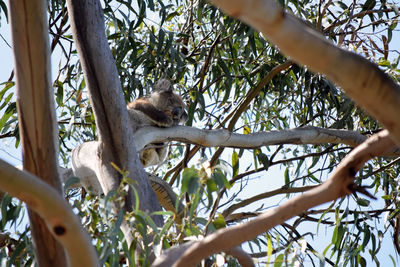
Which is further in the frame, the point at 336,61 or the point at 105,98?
the point at 105,98

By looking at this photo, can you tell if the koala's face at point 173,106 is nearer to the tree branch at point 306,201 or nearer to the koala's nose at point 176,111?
the koala's nose at point 176,111

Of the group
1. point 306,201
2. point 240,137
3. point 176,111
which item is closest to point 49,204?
point 306,201

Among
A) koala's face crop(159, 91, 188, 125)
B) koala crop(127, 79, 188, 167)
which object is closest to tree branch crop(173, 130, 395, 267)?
koala crop(127, 79, 188, 167)

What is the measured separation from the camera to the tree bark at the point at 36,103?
1.59 meters

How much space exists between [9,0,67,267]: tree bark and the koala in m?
1.83

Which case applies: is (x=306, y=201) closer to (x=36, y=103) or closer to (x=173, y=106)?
(x=36, y=103)

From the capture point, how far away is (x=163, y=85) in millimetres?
4078

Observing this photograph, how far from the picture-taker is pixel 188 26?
15.0 ft

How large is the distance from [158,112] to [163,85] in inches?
19.0

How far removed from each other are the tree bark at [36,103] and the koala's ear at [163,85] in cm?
241

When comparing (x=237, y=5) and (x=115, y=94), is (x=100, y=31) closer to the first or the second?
(x=115, y=94)

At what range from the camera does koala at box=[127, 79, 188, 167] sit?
3.61 m

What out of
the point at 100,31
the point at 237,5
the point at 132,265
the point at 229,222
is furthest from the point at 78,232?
the point at 229,222

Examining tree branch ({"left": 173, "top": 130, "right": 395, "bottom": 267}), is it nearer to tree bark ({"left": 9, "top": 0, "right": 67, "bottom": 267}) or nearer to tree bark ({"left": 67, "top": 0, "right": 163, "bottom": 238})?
tree bark ({"left": 9, "top": 0, "right": 67, "bottom": 267})
